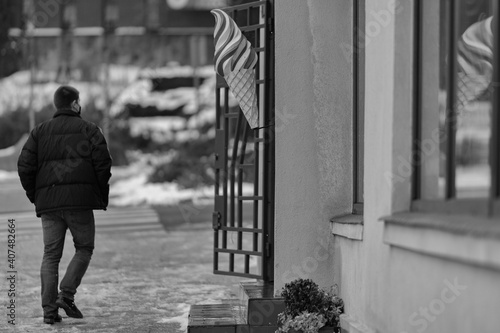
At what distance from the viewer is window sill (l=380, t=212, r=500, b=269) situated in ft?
12.4

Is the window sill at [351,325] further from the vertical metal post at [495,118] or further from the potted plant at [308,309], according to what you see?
the vertical metal post at [495,118]

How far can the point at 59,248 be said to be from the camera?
26.8ft

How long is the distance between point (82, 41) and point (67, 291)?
25.6 m

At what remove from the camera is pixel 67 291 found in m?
8.15

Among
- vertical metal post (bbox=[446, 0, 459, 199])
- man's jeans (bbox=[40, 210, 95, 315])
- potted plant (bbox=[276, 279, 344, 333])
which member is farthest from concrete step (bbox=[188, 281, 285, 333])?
vertical metal post (bbox=[446, 0, 459, 199])

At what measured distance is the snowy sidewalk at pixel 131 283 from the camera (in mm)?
8172

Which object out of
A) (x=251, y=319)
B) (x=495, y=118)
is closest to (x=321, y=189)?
(x=251, y=319)

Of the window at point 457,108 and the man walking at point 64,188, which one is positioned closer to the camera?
the window at point 457,108

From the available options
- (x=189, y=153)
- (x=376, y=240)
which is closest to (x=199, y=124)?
(x=189, y=153)

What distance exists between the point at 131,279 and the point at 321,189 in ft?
14.4

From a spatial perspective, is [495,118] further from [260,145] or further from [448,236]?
[260,145]

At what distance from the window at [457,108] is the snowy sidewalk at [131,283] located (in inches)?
133

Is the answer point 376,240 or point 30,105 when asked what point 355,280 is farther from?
point 30,105

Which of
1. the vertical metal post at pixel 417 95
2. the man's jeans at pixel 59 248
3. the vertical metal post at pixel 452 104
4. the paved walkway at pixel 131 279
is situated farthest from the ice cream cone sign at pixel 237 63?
the vertical metal post at pixel 452 104
